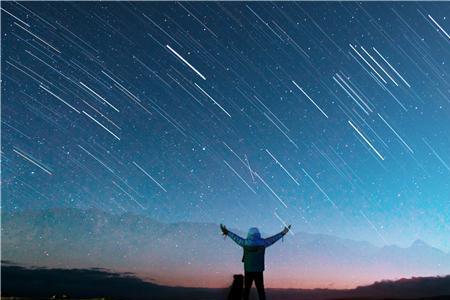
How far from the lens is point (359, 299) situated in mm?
14656

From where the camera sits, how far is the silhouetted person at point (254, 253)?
1166 centimetres

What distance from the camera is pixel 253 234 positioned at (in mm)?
11789

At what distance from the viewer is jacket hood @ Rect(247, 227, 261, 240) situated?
462 inches

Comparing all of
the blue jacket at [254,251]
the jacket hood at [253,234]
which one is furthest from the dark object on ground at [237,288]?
the jacket hood at [253,234]

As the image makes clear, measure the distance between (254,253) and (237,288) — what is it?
112 cm

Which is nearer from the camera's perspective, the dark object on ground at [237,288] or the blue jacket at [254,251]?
the blue jacket at [254,251]

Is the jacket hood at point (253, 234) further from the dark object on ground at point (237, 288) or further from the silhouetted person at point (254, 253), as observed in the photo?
the dark object on ground at point (237, 288)

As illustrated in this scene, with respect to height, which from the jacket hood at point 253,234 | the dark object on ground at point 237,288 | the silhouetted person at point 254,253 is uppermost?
the jacket hood at point 253,234

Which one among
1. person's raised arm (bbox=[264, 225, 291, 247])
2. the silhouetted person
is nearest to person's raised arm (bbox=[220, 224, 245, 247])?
the silhouetted person

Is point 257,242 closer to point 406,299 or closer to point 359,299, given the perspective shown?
point 359,299

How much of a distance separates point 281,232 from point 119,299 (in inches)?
213

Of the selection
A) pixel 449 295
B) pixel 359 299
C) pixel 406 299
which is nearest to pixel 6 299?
pixel 359 299

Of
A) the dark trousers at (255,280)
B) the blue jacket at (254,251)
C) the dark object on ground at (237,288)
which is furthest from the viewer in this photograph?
the dark object on ground at (237,288)

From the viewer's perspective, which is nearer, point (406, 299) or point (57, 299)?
point (57, 299)
